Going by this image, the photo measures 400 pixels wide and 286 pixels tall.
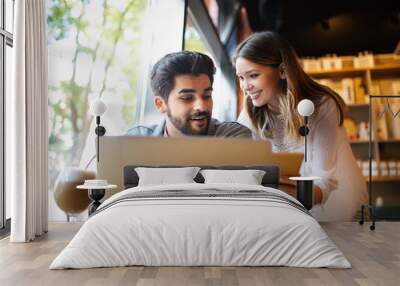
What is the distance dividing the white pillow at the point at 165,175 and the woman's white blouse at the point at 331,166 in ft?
3.66

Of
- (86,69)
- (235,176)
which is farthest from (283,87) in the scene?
(86,69)

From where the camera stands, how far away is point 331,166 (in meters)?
6.49

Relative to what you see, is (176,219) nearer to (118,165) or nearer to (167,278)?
(167,278)

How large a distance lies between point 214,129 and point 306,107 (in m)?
1.11

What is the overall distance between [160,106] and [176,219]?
276 centimetres

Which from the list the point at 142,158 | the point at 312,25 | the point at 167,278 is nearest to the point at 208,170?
the point at 142,158

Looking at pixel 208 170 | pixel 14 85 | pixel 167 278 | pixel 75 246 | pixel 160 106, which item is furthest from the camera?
pixel 160 106

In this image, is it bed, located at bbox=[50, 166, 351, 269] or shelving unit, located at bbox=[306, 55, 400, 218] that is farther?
shelving unit, located at bbox=[306, 55, 400, 218]

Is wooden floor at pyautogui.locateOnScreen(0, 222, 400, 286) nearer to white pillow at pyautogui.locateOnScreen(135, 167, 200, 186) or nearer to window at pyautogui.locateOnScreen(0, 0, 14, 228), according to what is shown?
window at pyautogui.locateOnScreen(0, 0, 14, 228)

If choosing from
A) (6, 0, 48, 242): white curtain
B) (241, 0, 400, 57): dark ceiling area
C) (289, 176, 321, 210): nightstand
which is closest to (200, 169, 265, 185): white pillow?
(289, 176, 321, 210): nightstand

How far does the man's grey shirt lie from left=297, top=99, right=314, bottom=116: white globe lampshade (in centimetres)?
72

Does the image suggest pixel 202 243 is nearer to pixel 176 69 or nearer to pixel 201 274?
pixel 201 274

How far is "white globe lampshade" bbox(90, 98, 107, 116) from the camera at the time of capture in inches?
248

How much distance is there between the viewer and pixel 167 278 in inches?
144
